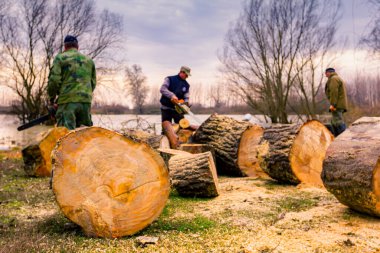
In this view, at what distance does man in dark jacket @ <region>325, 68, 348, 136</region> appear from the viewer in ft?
32.0

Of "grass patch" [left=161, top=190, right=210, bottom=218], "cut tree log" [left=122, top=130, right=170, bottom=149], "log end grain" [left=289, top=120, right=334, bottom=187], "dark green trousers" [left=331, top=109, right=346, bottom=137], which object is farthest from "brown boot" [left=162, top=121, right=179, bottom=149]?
"dark green trousers" [left=331, top=109, right=346, bottom=137]

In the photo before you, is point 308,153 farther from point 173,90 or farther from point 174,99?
point 173,90

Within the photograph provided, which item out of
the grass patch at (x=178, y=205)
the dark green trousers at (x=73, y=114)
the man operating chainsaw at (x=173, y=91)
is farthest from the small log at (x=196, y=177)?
the man operating chainsaw at (x=173, y=91)

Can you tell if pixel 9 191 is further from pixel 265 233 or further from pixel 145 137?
pixel 265 233

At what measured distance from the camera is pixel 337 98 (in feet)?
32.1

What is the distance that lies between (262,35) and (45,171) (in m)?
19.1

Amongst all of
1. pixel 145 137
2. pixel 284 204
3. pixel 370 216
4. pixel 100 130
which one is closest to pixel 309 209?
pixel 284 204

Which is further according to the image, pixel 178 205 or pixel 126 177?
pixel 178 205

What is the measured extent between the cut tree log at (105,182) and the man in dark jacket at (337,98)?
24.4 ft

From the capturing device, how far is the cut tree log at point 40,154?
6843 mm

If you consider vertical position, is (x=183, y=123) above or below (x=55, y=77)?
below

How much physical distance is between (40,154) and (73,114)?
3.73 ft

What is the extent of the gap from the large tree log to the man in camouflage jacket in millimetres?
2287

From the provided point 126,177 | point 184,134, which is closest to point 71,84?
point 184,134
